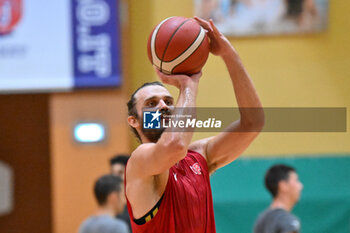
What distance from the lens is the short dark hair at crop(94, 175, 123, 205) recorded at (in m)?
4.60

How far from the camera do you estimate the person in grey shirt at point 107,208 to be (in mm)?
4305

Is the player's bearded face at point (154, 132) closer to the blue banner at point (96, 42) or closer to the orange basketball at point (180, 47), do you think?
the orange basketball at point (180, 47)

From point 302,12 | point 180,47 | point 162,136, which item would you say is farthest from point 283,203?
point 302,12

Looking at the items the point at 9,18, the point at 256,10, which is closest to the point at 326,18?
the point at 256,10

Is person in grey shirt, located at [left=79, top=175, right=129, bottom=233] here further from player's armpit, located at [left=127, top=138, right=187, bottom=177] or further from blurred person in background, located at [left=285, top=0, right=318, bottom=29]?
blurred person in background, located at [left=285, top=0, right=318, bottom=29]

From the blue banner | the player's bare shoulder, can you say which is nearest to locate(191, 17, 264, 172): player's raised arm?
the player's bare shoulder

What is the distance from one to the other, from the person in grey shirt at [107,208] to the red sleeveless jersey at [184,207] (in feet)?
5.23

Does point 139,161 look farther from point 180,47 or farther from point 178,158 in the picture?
point 180,47

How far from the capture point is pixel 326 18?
7230 millimetres

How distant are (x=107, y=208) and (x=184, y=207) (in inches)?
77.7

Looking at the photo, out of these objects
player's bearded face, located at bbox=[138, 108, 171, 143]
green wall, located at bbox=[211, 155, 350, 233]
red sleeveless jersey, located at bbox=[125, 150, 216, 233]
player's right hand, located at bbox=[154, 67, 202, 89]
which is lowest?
green wall, located at bbox=[211, 155, 350, 233]

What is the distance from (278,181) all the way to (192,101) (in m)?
2.59

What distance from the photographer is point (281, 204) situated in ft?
15.4

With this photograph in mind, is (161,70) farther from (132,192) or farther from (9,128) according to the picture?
(9,128)
